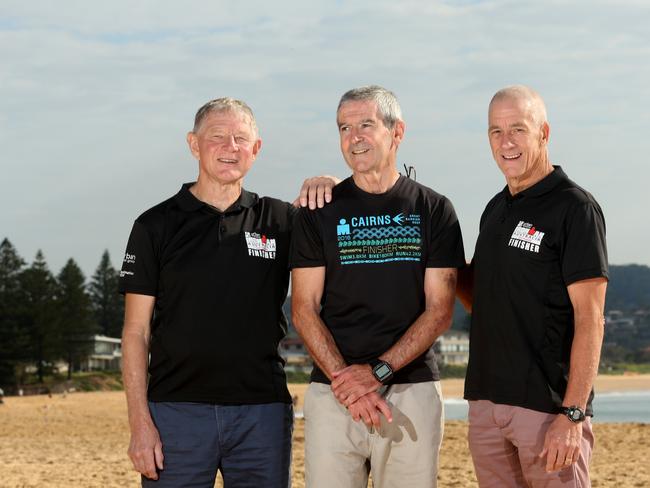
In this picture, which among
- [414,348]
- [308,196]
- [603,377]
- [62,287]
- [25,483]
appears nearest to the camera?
[414,348]

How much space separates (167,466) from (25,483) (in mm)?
8276

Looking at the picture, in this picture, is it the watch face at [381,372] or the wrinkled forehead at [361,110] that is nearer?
the watch face at [381,372]

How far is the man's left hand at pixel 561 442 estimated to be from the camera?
3.92 m

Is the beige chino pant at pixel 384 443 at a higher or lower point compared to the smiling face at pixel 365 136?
lower

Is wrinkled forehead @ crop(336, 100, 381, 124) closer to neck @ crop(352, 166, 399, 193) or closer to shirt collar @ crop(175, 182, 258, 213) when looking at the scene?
neck @ crop(352, 166, 399, 193)

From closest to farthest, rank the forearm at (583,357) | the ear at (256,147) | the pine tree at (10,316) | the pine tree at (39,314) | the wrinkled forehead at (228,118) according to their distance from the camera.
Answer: the forearm at (583,357), the wrinkled forehead at (228,118), the ear at (256,147), the pine tree at (10,316), the pine tree at (39,314)

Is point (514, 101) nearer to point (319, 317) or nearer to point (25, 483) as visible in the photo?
point (319, 317)

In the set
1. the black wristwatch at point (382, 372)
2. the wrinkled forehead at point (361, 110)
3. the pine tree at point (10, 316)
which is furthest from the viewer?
the pine tree at point (10, 316)

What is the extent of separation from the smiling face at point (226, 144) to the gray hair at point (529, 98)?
4.00 feet

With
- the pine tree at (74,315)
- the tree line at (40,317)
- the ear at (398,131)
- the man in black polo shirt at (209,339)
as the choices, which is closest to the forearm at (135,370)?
the man in black polo shirt at (209,339)

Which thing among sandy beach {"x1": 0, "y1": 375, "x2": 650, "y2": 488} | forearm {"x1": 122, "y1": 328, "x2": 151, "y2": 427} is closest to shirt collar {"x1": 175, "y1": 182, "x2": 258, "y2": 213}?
forearm {"x1": 122, "y1": 328, "x2": 151, "y2": 427}

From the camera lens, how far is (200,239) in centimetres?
441

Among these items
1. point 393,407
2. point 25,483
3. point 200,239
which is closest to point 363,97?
point 200,239

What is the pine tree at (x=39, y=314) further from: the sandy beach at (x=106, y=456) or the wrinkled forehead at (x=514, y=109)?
the wrinkled forehead at (x=514, y=109)
